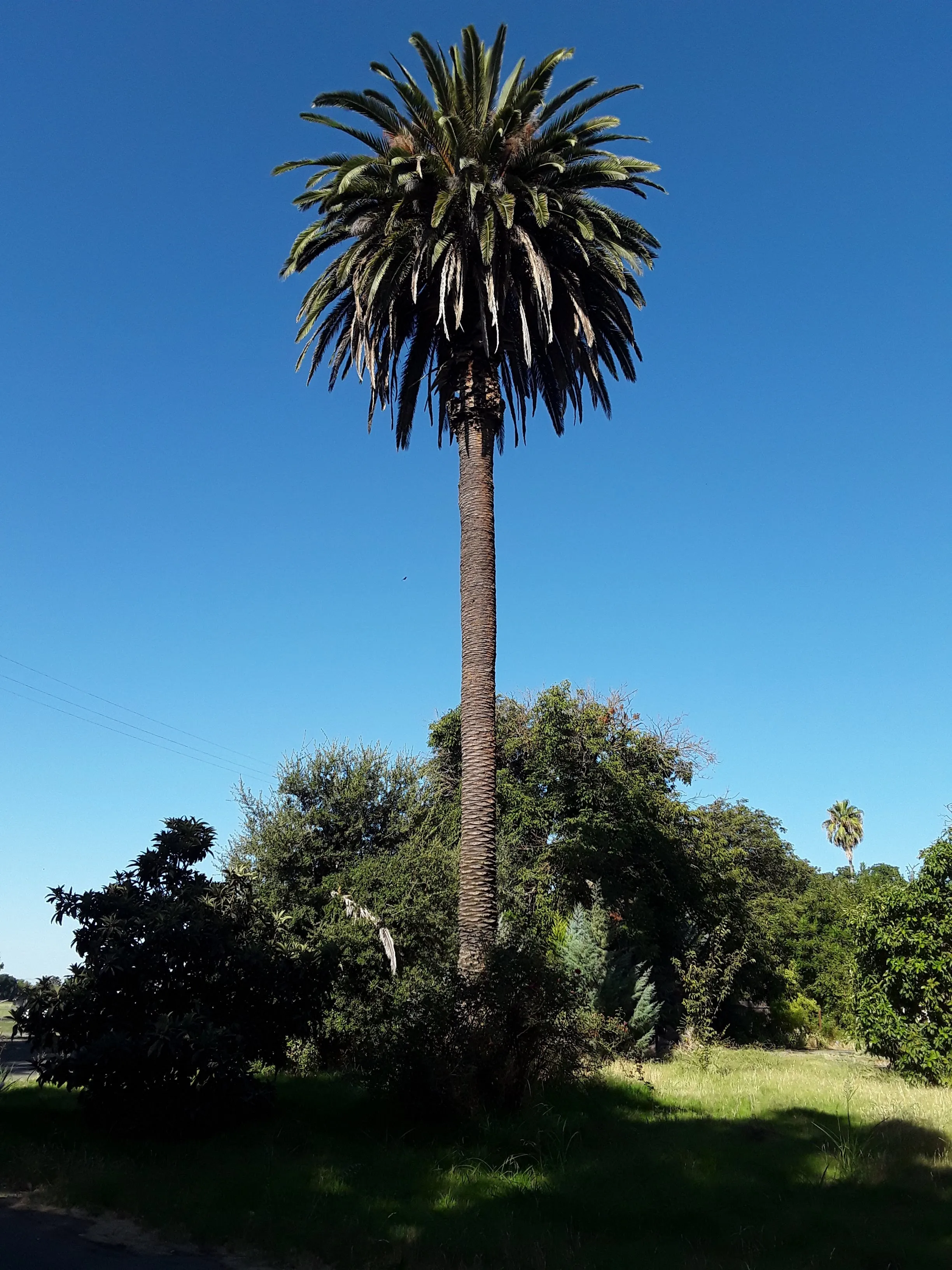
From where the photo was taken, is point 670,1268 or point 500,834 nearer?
point 670,1268

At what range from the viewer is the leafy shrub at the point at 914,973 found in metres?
20.2

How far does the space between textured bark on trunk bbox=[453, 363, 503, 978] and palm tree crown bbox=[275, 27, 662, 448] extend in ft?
1.79

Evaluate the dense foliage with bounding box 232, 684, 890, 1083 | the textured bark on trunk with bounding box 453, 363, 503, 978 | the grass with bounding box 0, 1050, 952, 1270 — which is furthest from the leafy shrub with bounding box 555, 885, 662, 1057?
the grass with bounding box 0, 1050, 952, 1270

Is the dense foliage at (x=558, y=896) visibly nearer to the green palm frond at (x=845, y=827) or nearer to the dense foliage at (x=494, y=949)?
the dense foliage at (x=494, y=949)

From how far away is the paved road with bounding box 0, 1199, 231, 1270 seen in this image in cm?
826

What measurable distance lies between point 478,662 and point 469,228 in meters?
8.71

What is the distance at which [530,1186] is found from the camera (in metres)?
10.5

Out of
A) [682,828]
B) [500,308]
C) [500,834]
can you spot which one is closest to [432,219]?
[500,308]

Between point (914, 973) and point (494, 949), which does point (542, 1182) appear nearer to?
point (494, 949)

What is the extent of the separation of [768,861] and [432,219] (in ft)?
140

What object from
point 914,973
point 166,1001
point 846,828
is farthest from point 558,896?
point 846,828

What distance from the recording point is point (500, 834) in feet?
109

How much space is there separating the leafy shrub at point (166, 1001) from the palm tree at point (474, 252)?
169 inches

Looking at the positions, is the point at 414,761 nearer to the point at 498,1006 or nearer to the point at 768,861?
the point at 498,1006
